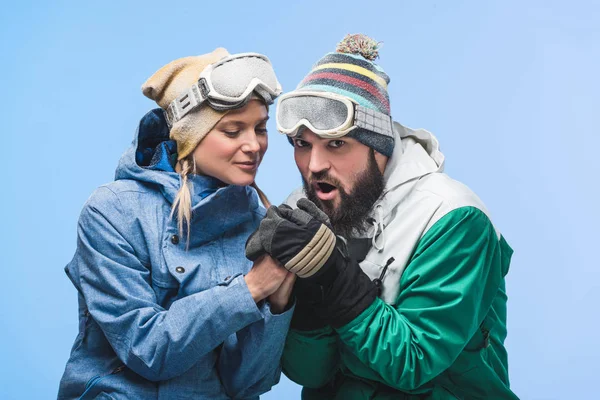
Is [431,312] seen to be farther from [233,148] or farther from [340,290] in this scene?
[233,148]

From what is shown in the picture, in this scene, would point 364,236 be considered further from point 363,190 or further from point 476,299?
point 476,299

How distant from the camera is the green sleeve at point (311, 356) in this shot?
3.11m

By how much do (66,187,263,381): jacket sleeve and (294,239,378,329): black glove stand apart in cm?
23

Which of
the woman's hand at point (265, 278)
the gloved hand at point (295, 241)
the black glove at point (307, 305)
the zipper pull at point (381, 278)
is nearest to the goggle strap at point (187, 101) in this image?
the gloved hand at point (295, 241)

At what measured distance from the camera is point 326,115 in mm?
3121

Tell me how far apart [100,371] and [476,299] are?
1.29m

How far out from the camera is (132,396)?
9.62 feet

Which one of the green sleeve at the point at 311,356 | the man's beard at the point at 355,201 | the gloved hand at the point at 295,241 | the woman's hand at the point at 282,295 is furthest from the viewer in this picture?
the man's beard at the point at 355,201

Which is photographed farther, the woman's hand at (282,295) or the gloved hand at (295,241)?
the woman's hand at (282,295)

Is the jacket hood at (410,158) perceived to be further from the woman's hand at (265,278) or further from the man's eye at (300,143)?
the woman's hand at (265,278)

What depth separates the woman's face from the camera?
118 inches

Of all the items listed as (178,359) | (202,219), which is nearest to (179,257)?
(202,219)

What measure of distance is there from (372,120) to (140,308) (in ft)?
3.43

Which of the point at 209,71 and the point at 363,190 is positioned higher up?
the point at 209,71
